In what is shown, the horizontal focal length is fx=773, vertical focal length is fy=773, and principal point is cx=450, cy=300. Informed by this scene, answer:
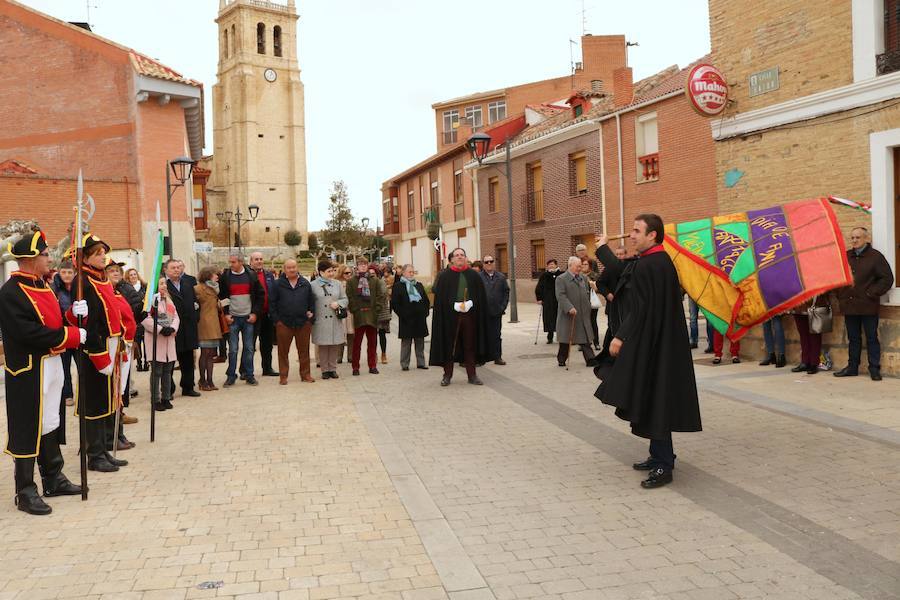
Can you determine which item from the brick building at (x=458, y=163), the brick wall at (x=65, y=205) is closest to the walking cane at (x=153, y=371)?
the brick wall at (x=65, y=205)

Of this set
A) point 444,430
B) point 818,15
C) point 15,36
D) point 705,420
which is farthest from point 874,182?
point 15,36

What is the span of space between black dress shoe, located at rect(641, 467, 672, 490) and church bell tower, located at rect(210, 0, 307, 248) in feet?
236

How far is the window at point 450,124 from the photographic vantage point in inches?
1886

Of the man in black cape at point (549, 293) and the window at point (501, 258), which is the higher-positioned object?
the window at point (501, 258)

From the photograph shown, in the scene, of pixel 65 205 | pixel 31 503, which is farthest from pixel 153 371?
pixel 65 205

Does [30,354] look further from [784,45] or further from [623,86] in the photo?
[623,86]

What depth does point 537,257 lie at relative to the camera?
30.4m

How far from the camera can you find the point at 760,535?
14.3 ft

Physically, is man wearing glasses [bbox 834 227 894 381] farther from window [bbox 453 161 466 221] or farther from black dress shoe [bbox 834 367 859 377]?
window [bbox 453 161 466 221]

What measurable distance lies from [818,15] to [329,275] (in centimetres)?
762

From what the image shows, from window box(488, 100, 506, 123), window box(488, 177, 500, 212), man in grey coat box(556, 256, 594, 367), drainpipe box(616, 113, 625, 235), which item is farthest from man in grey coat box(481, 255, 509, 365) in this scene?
A: window box(488, 100, 506, 123)

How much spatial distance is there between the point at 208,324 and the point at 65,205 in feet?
42.7

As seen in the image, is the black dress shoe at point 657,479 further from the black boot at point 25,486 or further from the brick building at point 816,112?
the brick building at point 816,112

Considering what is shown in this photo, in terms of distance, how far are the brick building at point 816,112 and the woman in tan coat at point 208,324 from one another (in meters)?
7.64
